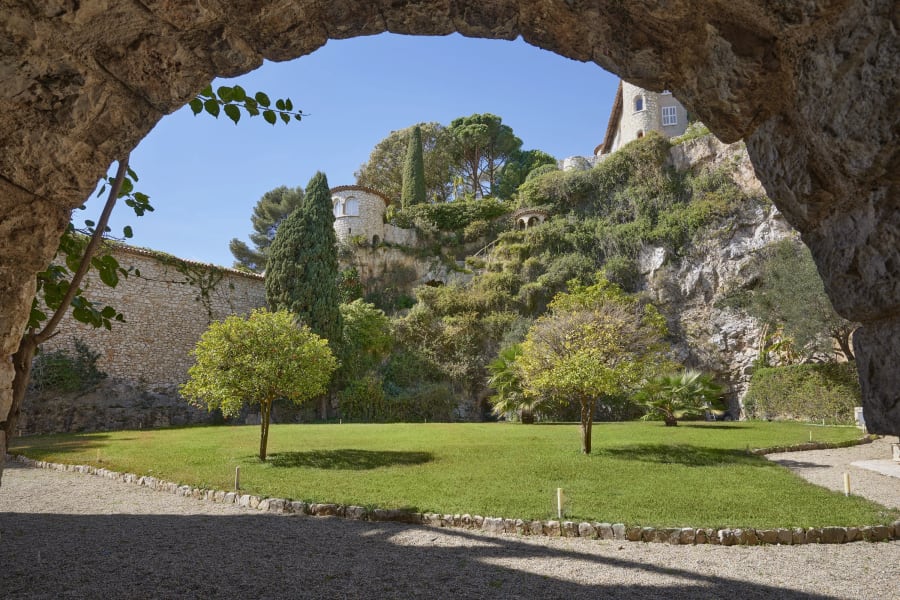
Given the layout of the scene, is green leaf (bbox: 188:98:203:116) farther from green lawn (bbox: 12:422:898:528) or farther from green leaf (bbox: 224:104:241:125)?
green lawn (bbox: 12:422:898:528)

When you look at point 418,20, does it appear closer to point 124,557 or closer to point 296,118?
point 296,118

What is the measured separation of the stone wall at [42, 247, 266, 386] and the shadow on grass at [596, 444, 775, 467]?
60.2ft

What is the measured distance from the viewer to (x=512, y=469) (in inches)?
409

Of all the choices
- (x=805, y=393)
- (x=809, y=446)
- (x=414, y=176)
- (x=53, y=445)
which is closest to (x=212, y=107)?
(x=53, y=445)

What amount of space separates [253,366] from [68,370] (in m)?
12.4

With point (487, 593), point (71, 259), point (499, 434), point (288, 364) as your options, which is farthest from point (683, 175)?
point (71, 259)

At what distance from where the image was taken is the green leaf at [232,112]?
2.94 m

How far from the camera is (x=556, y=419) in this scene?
896 inches

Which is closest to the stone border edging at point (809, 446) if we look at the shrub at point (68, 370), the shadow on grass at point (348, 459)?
the shadow on grass at point (348, 459)

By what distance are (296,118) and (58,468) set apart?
12070 mm

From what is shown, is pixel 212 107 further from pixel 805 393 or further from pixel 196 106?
pixel 805 393

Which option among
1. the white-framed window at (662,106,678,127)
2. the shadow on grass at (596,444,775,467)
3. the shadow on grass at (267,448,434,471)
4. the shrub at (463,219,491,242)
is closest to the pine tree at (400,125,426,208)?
the shrub at (463,219,491,242)

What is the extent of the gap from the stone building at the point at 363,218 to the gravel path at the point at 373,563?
89.8 ft

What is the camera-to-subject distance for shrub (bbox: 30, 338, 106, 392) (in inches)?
755
